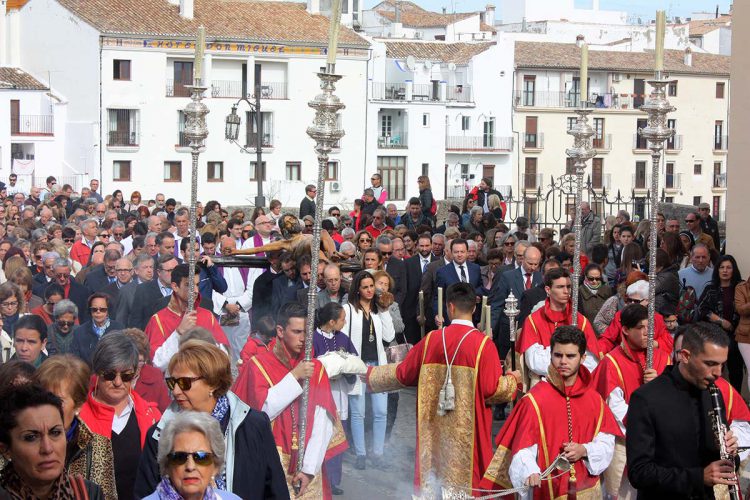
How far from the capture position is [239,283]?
42.5 ft

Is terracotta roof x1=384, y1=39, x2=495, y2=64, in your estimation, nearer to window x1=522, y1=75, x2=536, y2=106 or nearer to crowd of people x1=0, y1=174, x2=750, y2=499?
window x1=522, y1=75, x2=536, y2=106

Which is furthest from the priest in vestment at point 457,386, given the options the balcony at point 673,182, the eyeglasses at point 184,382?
the balcony at point 673,182

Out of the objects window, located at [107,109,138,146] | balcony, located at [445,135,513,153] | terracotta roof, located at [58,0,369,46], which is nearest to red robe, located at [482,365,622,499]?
terracotta roof, located at [58,0,369,46]

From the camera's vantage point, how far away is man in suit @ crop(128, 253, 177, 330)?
1077 centimetres

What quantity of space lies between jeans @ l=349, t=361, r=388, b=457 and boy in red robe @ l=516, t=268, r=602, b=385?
161 cm

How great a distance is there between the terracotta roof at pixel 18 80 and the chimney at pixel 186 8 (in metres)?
5.93

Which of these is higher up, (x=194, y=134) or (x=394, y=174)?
(x=194, y=134)

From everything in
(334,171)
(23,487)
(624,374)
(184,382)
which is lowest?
(624,374)

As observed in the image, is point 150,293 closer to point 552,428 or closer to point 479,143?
point 552,428

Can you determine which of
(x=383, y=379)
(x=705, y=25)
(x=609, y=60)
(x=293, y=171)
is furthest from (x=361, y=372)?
(x=705, y=25)

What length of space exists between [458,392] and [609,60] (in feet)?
177

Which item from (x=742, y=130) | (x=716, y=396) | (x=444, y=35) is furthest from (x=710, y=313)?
(x=444, y=35)

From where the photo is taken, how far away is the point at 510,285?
40.7 feet

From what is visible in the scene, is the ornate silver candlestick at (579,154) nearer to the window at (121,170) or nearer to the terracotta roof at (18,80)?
the window at (121,170)
